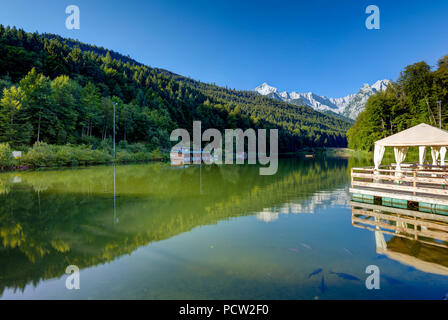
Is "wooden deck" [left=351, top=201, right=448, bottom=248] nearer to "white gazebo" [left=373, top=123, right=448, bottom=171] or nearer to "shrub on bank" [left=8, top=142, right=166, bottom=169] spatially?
"white gazebo" [left=373, top=123, right=448, bottom=171]

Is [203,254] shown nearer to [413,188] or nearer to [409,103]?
[413,188]

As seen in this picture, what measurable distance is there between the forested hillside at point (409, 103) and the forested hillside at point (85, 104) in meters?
41.4

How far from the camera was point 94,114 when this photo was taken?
142 feet

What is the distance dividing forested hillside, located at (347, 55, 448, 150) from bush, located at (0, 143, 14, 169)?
50572 millimetres

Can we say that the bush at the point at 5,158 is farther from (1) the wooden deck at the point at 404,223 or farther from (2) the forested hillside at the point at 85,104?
(1) the wooden deck at the point at 404,223

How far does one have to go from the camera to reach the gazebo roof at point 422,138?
9289 millimetres

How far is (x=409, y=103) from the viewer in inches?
1613

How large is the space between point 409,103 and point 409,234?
45.4 meters

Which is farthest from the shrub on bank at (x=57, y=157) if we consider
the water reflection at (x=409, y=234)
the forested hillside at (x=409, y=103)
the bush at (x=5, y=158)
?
the forested hillside at (x=409, y=103)

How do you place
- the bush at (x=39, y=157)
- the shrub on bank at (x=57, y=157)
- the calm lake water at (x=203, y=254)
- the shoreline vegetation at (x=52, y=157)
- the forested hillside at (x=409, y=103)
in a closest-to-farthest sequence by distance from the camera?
the calm lake water at (x=203, y=254) < the shoreline vegetation at (x=52, y=157) < the shrub on bank at (x=57, y=157) < the bush at (x=39, y=157) < the forested hillside at (x=409, y=103)

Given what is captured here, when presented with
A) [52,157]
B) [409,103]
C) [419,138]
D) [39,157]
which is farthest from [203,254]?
[409,103]
